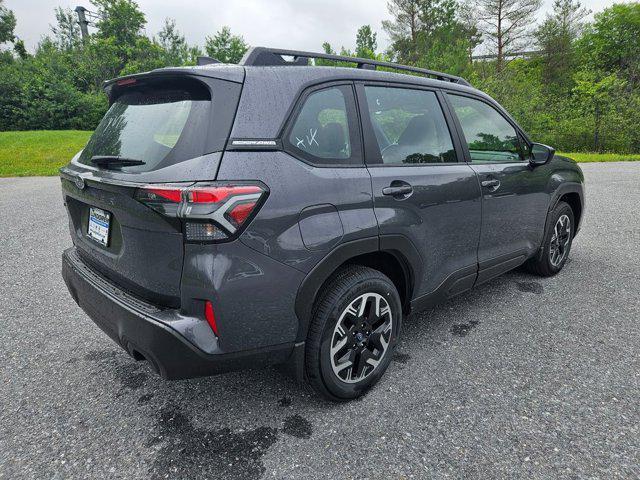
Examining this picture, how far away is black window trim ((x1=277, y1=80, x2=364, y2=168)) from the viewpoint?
74.6 inches

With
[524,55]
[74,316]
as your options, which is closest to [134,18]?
[524,55]

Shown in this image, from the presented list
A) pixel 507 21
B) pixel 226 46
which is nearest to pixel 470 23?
pixel 507 21

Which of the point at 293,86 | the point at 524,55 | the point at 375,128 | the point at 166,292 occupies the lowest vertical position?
the point at 166,292

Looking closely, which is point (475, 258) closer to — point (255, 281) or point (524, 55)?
point (255, 281)

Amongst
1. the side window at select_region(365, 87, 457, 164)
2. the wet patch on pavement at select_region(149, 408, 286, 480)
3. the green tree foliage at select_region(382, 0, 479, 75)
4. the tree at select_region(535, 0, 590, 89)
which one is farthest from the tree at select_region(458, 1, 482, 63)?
the wet patch on pavement at select_region(149, 408, 286, 480)

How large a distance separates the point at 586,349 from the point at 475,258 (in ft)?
3.01

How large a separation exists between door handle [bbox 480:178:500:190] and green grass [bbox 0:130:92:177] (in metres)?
14.5

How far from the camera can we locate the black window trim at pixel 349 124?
6.22 feet

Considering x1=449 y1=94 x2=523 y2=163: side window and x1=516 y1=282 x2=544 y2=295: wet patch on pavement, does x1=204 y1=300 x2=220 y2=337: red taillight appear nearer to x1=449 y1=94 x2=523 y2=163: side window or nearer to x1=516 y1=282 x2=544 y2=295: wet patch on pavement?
x1=449 y1=94 x2=523 y2=163: side window

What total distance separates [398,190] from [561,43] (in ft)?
140

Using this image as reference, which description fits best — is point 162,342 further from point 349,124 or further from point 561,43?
point 561,43

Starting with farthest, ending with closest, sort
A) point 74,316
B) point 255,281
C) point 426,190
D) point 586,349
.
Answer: point 74,316, point 586,349, point 426,190, point 255,281

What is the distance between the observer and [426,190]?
2.44 m

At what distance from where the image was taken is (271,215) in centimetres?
175
